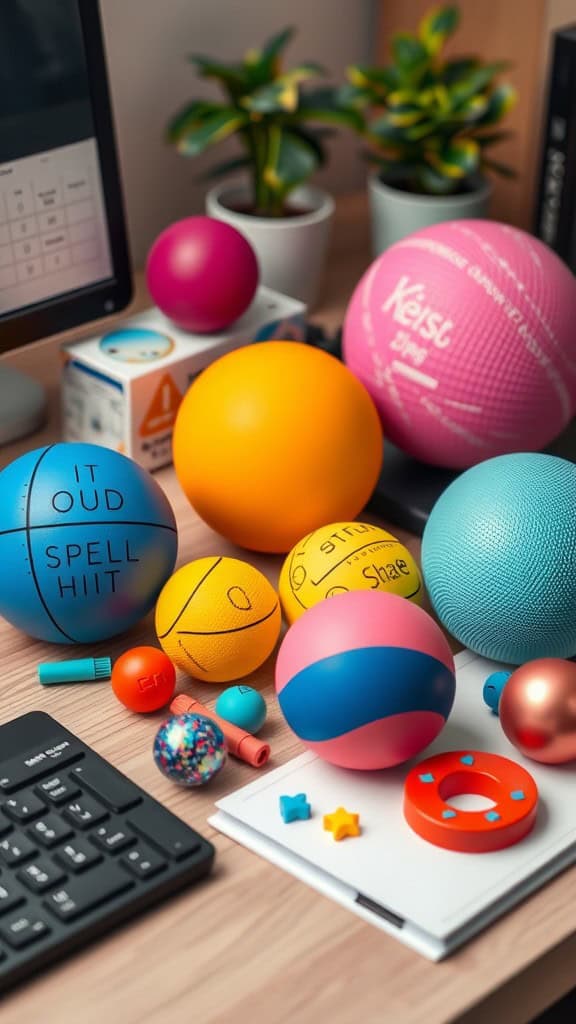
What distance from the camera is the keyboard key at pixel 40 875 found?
0.64m

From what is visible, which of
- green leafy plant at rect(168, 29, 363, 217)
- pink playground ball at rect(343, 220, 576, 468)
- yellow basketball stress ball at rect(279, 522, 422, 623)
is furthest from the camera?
green leafy plant at rect(168, 29, 363, 217)

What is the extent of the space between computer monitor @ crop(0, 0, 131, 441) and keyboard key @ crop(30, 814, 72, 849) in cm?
44

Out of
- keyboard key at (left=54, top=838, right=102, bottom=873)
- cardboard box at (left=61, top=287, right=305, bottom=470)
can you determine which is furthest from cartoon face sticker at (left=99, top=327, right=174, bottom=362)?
keyboard key at (left=54, top=838, right=102, bottom=873)

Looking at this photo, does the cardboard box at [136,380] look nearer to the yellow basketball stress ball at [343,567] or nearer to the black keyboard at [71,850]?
the yellow basketball stress ball at [343,567]

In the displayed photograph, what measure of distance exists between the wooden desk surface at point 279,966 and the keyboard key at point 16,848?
0.20 ft

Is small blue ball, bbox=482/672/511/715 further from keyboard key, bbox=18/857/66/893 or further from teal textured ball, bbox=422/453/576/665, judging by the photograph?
keyboard key, bbox=18/857/66/893

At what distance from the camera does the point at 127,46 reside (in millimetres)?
1283

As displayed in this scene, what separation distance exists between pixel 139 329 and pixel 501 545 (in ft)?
1.38

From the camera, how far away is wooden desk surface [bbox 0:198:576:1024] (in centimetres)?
59

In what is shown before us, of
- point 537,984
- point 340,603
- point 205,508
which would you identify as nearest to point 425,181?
point 205,508

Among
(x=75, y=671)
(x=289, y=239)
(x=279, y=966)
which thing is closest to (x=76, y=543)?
(x=75, y=671)

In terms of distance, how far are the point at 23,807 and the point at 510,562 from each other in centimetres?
32

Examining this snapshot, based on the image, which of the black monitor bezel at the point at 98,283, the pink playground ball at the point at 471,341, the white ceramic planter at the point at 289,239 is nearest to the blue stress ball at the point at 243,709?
the pink playground ball at the point at 471,341

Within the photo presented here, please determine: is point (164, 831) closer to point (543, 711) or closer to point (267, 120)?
point (543, 711)
